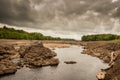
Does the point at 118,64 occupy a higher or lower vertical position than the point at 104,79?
higher

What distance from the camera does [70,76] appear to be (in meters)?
41.4

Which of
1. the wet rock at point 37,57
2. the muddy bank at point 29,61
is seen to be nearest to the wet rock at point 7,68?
the muddy bank at point 29,61

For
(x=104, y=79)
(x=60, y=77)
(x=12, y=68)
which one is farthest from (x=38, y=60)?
(x=104, y=79)

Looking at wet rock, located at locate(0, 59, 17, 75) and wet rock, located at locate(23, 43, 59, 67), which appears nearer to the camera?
wet rock, located at locate(0, 59, 17, 75)

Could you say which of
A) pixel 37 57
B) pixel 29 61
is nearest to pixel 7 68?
pixel 29 61

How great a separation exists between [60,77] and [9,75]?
1255cm

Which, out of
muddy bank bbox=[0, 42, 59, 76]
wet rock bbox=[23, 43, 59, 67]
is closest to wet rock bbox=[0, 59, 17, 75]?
muddy bank bbox=[0, 42, 59, 76]

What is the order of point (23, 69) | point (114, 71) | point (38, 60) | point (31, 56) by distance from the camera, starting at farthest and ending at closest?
point (31, 56), point (38, 60), point (23, 69), point (114, 71)

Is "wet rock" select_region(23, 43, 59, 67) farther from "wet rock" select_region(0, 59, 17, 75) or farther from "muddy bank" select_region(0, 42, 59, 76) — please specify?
"wet rock" select_region(0, 59, 17, 75)

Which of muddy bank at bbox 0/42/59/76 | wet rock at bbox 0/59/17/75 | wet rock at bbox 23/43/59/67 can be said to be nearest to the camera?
wet rock at bbox 0/59/17/75

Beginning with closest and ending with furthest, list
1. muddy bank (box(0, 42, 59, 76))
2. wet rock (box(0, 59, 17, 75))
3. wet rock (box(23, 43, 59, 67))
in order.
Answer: wet rock (box(0, 59, 17, 75)), muddy bank (box(0, 42, 59, 76)), wet rock (box(23, 43, 59, 67))

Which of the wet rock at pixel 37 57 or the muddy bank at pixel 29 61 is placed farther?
the wet rock at pixel 37 57

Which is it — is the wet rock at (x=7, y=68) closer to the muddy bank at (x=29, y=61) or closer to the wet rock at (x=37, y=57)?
the muddy bank at (x=29, y=61)

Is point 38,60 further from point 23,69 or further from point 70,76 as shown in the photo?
point 70,76
